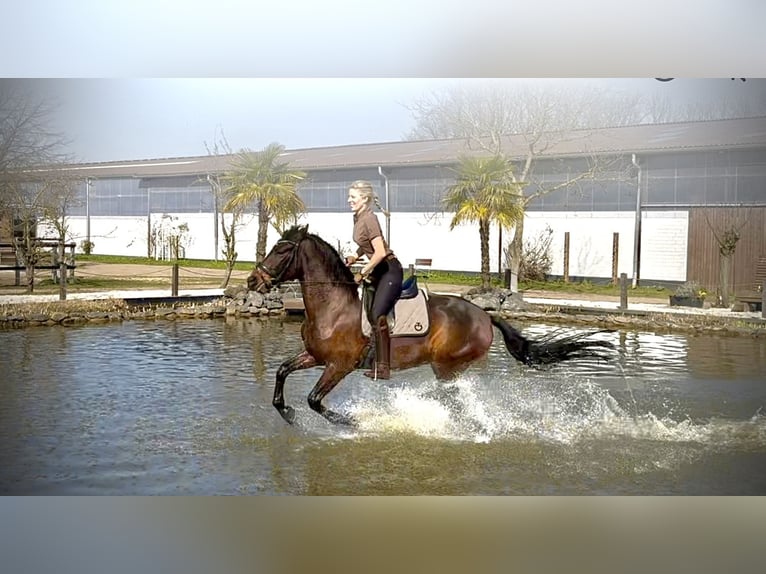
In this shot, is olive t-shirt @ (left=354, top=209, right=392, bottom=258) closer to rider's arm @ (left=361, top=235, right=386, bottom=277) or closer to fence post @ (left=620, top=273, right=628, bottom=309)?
rider's arm @ (left=361, top=235, right=386, bottom=277)

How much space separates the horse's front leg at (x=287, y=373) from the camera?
5.27 metres

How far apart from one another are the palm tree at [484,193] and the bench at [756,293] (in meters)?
1.43

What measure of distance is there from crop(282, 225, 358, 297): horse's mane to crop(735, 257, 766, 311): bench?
2.40m

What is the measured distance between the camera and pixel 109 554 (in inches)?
186

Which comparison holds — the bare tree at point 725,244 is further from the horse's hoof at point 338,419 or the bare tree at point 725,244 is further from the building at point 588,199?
the horse's hoof at point 338,419

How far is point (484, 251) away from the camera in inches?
227

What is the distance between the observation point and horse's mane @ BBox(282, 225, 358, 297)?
523cm

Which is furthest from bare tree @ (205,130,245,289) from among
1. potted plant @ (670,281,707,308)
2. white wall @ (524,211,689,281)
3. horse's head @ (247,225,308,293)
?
potted plant @ (670,281,707,308)

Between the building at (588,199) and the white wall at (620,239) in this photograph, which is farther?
the white wall at (620,239)

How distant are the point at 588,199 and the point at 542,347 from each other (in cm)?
98

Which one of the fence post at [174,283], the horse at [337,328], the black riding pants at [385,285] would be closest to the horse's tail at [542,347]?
the horse at [337,328]
